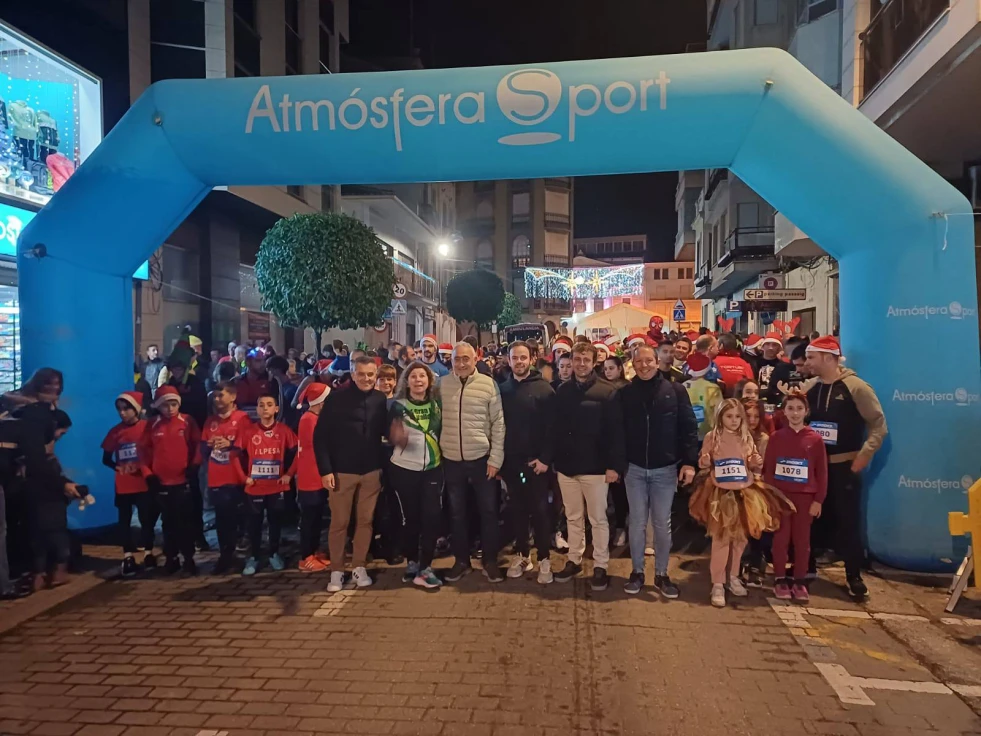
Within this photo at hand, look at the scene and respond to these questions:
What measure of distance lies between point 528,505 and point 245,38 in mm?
16954

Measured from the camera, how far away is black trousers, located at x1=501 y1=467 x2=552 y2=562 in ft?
18.1

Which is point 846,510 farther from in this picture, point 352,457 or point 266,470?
point 266,470

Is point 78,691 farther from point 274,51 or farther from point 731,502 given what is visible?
point 274,51

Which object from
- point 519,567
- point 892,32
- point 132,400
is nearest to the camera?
point 519,567

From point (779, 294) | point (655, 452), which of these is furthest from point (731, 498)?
point (779, 294)

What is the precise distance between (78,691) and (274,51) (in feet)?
64.7

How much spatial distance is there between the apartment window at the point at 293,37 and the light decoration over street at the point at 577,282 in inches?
939

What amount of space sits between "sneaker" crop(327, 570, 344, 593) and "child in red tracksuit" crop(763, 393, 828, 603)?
354 centimetres

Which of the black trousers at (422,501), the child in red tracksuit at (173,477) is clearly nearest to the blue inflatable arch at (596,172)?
the child in red tracksuit at (173,477)

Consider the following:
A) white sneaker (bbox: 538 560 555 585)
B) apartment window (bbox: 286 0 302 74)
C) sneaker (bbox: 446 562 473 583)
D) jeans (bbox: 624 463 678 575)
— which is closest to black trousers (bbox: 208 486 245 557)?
sneaker (bbox: 446 562 473 583)

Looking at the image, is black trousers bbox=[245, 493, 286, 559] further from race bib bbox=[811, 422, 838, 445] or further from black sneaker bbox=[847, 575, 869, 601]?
black sneaker bbox=[847, 575, 869, 601]

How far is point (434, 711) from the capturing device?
3531mm

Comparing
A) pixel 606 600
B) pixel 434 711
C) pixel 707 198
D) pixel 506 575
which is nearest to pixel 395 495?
pixel 506 575

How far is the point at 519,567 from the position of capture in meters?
5.63
